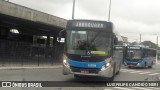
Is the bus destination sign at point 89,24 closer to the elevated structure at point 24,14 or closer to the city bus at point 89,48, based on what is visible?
the city bus at point 89,48

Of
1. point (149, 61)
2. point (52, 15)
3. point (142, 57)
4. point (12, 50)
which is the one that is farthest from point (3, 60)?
point (149, 61)

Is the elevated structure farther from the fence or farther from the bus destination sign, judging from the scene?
the bus destination sign

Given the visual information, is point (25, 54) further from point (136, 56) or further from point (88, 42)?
point (88, 42)

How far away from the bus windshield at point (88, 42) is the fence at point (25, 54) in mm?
12026

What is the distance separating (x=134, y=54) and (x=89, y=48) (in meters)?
23.2

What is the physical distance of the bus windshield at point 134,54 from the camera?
127 ft

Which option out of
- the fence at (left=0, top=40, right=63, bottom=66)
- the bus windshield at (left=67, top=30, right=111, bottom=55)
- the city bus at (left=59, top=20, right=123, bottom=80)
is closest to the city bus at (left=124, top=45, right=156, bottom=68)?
the fence at (left=0, top=40, right=63, bottom=66)

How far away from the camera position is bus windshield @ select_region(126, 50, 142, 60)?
38.8 m

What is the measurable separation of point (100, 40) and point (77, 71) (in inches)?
77.1

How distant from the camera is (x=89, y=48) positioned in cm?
1662

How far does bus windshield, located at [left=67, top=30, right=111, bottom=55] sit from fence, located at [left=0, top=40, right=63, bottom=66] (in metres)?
12.0

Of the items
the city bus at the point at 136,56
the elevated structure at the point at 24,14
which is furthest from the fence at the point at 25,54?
the city bus at the point at 136,56

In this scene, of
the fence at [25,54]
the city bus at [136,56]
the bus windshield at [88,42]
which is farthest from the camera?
the city bus at [136,56]

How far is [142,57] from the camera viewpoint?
127 ft
